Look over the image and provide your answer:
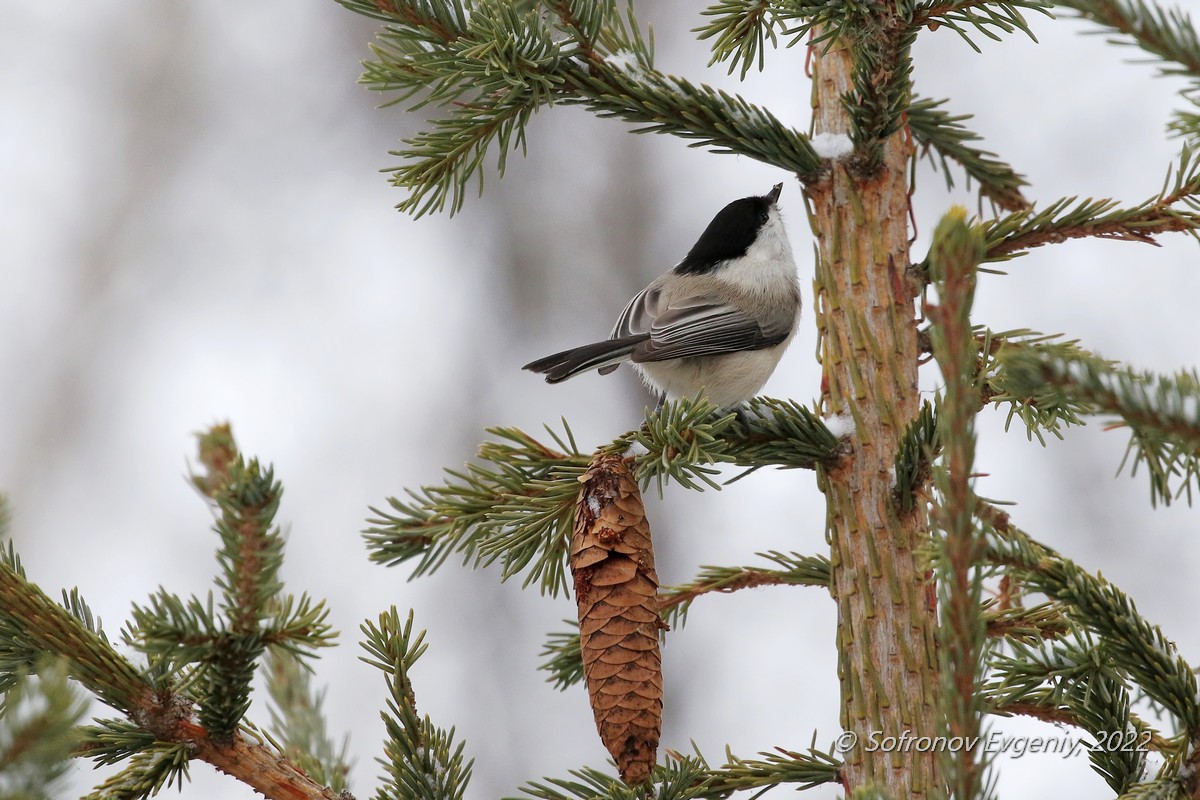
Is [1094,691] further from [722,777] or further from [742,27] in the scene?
[742,27]

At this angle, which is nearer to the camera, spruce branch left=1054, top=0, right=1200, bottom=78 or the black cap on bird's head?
spruce branch left=1054, top=0, right=1200, bottom=78

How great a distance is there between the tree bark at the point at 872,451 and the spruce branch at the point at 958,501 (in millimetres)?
513

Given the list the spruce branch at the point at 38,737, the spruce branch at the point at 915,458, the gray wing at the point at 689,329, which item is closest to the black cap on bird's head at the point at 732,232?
the gray wing at the point at 689,329

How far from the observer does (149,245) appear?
6.27m

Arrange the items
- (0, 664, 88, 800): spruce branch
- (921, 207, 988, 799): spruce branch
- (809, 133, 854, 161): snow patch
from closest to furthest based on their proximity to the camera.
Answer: (0, 664, 88, 800): spruce branch, (921, 207, 988, 799): spruce branch, (809, 133, 854, 161): snow patch

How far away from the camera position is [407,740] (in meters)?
1.09

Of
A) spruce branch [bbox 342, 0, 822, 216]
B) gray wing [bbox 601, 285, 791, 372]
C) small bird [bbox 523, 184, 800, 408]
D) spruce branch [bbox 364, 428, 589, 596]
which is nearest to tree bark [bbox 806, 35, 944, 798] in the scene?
spruce branch [bbox 342, 0, 822, 216]

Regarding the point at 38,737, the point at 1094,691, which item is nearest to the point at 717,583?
the point at 1094,691

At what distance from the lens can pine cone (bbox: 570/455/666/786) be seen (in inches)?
46.9

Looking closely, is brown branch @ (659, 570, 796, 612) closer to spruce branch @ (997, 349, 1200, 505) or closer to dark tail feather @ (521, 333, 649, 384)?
dark tail feather @ (521, 333, 649, 384)

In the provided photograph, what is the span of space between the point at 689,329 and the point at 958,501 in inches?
65.5

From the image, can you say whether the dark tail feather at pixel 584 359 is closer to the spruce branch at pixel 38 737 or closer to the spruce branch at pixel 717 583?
the spruce branch at pixel 717 583

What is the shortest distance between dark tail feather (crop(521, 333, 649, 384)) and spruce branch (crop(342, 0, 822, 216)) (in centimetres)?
43

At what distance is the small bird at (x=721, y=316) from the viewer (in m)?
2.38
